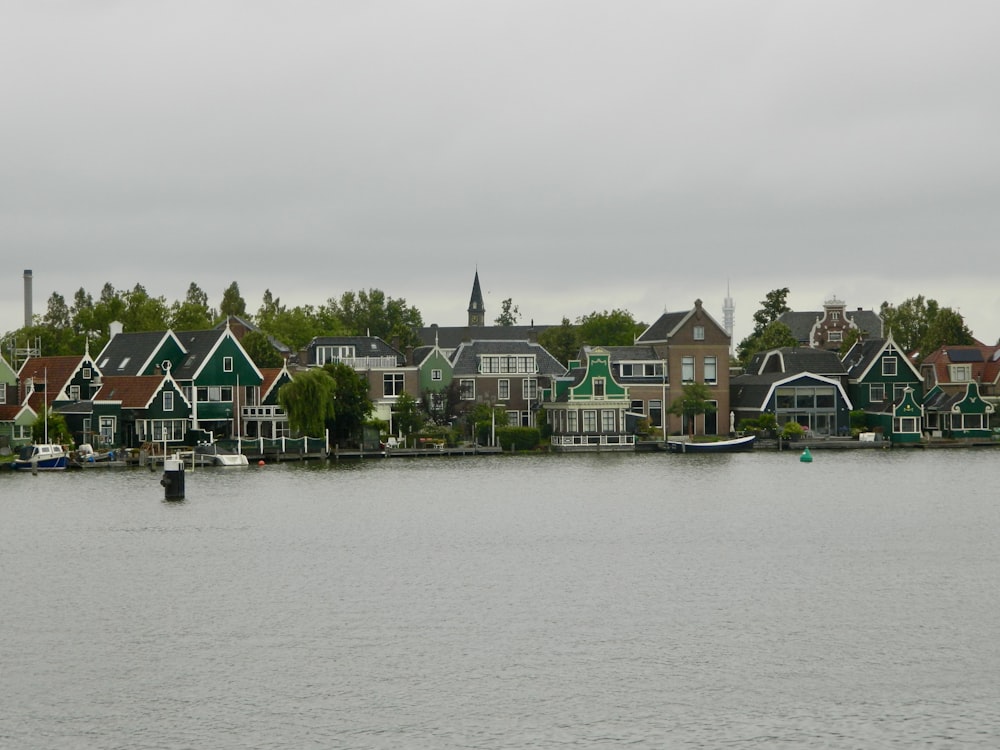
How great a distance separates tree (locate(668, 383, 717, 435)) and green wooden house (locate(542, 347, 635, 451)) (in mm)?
4670

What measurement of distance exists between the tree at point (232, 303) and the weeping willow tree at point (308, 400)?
61.7 m

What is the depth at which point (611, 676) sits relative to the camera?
103ft

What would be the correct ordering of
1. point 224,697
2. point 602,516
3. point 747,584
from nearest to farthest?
point 224,697 → point 747,584 → point 602,516

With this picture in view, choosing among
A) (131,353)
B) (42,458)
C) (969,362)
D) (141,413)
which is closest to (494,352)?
(131,353)

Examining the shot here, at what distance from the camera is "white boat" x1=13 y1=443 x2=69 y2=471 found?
88294mm

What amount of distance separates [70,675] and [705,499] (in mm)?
42627

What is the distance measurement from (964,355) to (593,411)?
34915mm

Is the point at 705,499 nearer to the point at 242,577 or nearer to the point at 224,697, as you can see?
the point at 242,577

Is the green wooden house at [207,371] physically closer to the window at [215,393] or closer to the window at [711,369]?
the window at [215,393]

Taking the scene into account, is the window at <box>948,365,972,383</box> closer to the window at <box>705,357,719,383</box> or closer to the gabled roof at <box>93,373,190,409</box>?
the window at <box>705,357,719,383</box>

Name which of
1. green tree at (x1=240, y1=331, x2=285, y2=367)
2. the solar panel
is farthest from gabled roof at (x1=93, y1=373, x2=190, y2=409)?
the solar panel

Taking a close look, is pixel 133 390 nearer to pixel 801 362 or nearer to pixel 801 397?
pixel 801 397

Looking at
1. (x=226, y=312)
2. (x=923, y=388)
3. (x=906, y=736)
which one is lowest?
(x=906, y=736)

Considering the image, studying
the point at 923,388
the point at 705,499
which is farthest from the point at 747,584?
the point at 923,388
